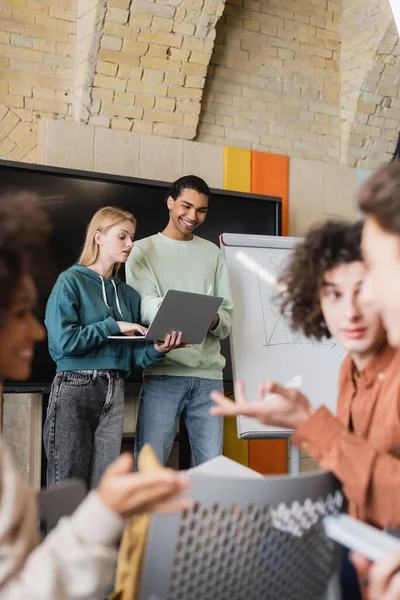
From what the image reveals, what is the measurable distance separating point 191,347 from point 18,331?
8.37 feet

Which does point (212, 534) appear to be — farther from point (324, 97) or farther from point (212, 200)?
point (324, 97)

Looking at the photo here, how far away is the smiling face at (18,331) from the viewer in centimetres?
Answer: 90

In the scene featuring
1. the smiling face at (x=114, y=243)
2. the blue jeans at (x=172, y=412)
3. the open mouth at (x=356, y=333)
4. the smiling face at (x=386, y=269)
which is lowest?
the blue jeans at (x=172, y=412)

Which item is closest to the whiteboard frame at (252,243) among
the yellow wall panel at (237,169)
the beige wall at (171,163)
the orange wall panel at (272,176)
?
the beige wall at (171,163)

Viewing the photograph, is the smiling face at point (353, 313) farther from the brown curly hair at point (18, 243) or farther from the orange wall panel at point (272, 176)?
the orange wall panel at point (272, 176)

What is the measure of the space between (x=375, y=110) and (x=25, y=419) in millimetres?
3554

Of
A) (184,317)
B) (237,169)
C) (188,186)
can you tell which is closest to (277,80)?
(237,169)

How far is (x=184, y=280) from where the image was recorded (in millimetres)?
3525

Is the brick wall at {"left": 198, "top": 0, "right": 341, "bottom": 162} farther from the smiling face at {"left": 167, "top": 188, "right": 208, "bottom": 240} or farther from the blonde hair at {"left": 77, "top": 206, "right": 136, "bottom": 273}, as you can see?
the blonde hair at {"left": 77, "top": 206, "right": 136, "bottom": 273}

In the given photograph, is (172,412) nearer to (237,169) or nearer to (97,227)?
(97,227)

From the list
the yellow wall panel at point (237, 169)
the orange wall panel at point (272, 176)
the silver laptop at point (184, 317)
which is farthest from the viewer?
the orange wall panel at point (272, 176)

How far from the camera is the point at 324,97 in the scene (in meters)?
5.45

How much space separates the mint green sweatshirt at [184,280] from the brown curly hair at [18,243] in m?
2.37

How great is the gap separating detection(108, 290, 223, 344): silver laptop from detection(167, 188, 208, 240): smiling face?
0.65 m
